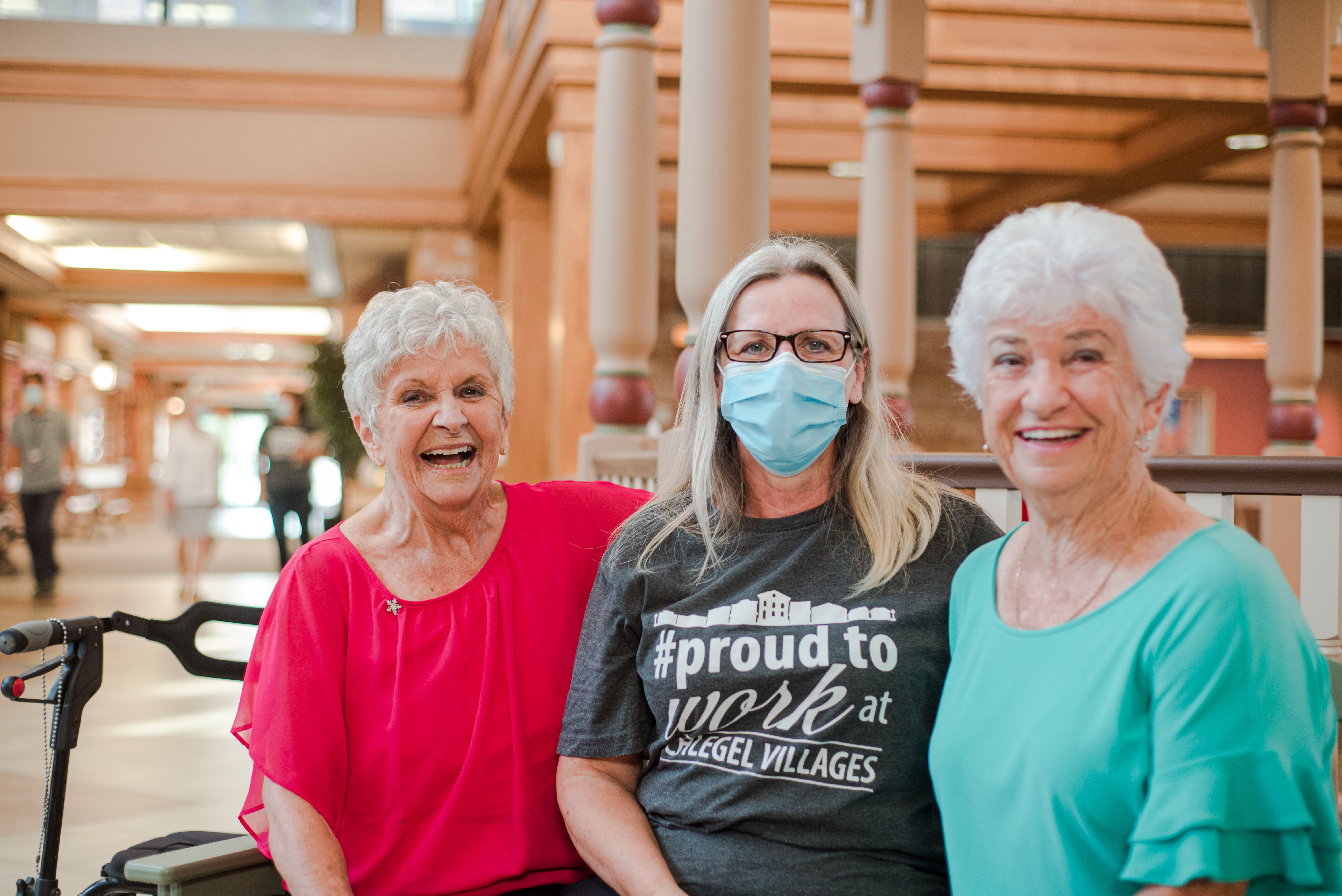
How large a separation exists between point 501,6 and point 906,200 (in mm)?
4029

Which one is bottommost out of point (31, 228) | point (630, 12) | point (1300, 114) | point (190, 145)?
point (630, 12)

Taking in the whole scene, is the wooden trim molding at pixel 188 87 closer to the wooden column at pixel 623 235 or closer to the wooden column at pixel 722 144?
the wooden column at pixel 623 235

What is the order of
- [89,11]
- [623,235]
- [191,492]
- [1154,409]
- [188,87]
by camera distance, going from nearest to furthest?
[1154,409], [623,235], [191,492], [188,87], [89,11]

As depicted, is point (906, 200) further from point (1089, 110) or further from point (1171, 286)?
point (1171, 286)

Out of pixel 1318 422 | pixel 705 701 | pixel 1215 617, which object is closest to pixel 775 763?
pixel 705 701

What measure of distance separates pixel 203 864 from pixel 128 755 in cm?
324

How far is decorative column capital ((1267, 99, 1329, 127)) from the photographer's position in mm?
5848

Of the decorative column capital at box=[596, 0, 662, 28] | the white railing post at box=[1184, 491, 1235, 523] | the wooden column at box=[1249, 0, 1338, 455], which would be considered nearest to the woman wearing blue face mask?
the white railing post at box=[1184, 491, 1235, 523]

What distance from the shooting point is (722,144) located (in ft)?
11.2

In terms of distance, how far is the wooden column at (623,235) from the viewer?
13.2ft

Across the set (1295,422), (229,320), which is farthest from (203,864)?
(229,320)

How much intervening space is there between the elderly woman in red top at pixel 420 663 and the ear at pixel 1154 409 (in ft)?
3.14

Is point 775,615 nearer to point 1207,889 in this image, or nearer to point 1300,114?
point 1207,889

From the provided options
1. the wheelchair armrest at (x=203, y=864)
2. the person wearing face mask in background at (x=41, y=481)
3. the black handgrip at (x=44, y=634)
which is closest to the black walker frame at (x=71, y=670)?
the black handgrip at (x=44, y=634)
